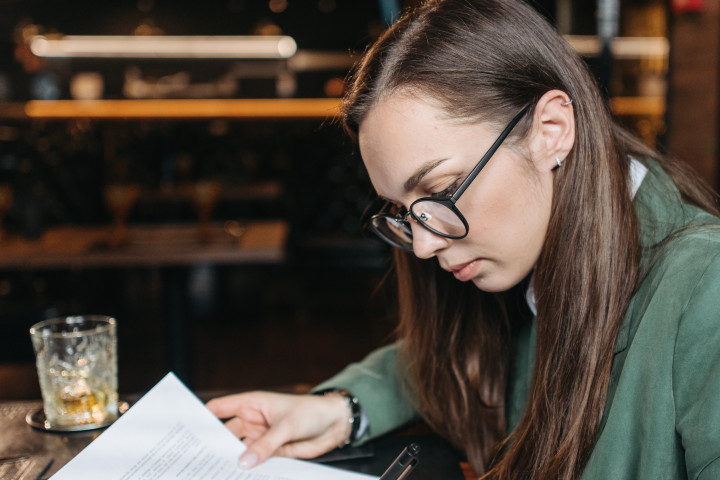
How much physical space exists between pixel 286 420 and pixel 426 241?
288mm

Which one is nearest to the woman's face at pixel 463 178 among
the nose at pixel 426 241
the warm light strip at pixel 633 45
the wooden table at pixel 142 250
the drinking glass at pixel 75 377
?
the nose at pixel 426 241

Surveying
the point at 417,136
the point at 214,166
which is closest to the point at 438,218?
the point at 417,136

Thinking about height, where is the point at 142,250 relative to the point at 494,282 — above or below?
below

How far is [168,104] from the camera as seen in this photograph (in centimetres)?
777

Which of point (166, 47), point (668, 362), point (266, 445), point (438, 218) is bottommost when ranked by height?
point (266, 445)

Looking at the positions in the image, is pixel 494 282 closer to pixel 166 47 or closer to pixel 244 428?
pixel 244 428

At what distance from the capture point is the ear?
0.82 m

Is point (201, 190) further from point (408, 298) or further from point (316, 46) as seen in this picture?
point (316, 46)

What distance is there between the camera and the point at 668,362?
27.1 inches

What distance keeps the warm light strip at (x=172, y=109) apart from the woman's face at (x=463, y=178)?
6.64 metres

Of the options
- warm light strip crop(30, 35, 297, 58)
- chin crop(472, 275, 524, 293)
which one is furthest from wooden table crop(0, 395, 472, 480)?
warm light strip crop(30, 35, 297, 58)

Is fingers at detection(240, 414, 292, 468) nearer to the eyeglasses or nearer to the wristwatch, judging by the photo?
the wristwatch

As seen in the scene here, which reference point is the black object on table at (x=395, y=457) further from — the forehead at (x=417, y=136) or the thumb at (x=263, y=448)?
the forehead at (x=417, y=136)

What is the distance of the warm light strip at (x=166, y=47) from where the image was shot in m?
8.19
